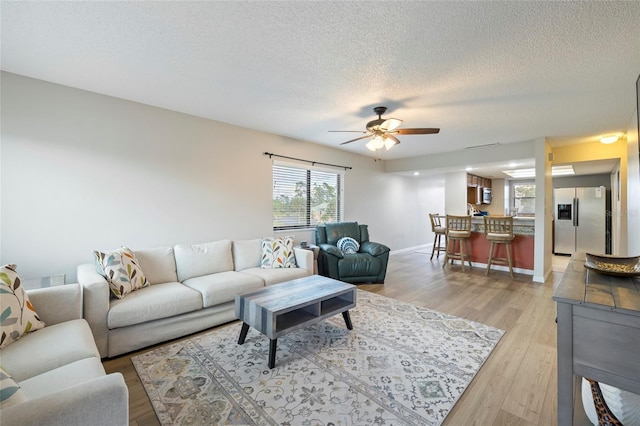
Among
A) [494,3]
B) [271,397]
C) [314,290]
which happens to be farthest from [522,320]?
[494,3]

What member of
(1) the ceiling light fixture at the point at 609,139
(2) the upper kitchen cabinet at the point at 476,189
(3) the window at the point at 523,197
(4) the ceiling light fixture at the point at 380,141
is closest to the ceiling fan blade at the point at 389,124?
(4) the ceiling light fixture at the point at 380,141

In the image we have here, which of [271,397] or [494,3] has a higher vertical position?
[494,3]

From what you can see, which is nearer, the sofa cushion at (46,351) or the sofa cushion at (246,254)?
the sofa cushion at (46,351)

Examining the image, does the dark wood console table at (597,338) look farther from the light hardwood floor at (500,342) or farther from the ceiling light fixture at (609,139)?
the ceiling light fixture at (609,139)

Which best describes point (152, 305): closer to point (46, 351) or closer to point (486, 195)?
point (46, 351)

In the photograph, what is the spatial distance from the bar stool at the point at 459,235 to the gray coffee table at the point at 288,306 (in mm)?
3517

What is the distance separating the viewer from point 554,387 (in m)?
1.82

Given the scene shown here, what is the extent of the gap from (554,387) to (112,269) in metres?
3.59

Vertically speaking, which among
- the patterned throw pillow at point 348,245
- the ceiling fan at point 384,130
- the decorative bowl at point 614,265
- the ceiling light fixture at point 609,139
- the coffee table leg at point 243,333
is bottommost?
the coffee table leg at point 243,333

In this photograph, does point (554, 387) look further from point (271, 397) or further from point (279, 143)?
point (279, 143)

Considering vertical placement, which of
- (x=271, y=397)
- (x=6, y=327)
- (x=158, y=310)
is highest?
(x=6, y=327)

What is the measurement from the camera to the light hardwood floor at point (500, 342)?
5.30 ft

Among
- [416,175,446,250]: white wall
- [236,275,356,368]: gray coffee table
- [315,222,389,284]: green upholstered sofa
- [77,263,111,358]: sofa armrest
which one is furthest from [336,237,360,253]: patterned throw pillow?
[416,175,446,250]: white wall

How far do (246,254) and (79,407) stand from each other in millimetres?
2586
